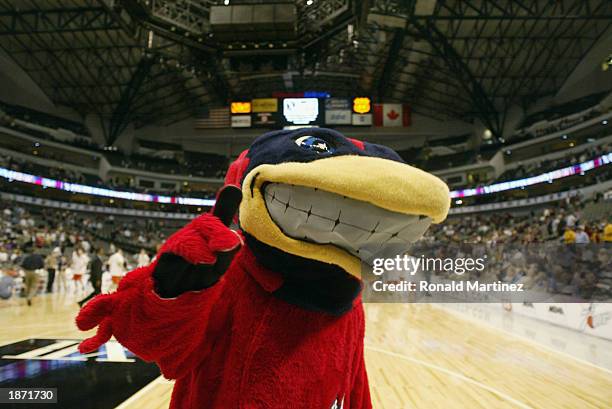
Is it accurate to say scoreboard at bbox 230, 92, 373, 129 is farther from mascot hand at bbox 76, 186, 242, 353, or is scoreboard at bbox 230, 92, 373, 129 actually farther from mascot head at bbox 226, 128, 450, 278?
mascot hand at bbox 76, 186, 242, 353

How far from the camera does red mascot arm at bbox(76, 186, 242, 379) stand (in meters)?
0.65

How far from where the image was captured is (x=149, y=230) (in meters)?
26.9

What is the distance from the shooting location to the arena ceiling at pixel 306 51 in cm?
1205

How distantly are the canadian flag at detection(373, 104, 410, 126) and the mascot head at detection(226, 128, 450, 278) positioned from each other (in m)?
9.56

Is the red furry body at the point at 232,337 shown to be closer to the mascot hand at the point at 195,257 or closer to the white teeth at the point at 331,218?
the mascot hand at the point at 195,257

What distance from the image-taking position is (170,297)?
0.69 meters

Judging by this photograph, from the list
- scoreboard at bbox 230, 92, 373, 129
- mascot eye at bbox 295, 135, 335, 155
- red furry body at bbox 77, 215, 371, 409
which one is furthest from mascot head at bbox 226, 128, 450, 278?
scoreboard at bbox 230, 92, 373, 129

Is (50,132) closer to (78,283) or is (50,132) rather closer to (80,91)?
(80,91)

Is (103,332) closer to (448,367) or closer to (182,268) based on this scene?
(182,268)

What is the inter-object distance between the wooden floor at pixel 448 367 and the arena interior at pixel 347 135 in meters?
0.03

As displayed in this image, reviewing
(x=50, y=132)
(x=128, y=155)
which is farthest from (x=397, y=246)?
(x=128, y=155)

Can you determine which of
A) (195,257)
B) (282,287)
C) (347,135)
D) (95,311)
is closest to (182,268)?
(195,257)

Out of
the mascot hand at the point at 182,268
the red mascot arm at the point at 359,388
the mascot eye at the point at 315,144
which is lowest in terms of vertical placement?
the red mascot arm at the point at 359,388

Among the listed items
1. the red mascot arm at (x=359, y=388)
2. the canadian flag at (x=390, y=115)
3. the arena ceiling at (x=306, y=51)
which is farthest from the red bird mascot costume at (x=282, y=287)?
the arena ceiling at (x=306, y=51)
